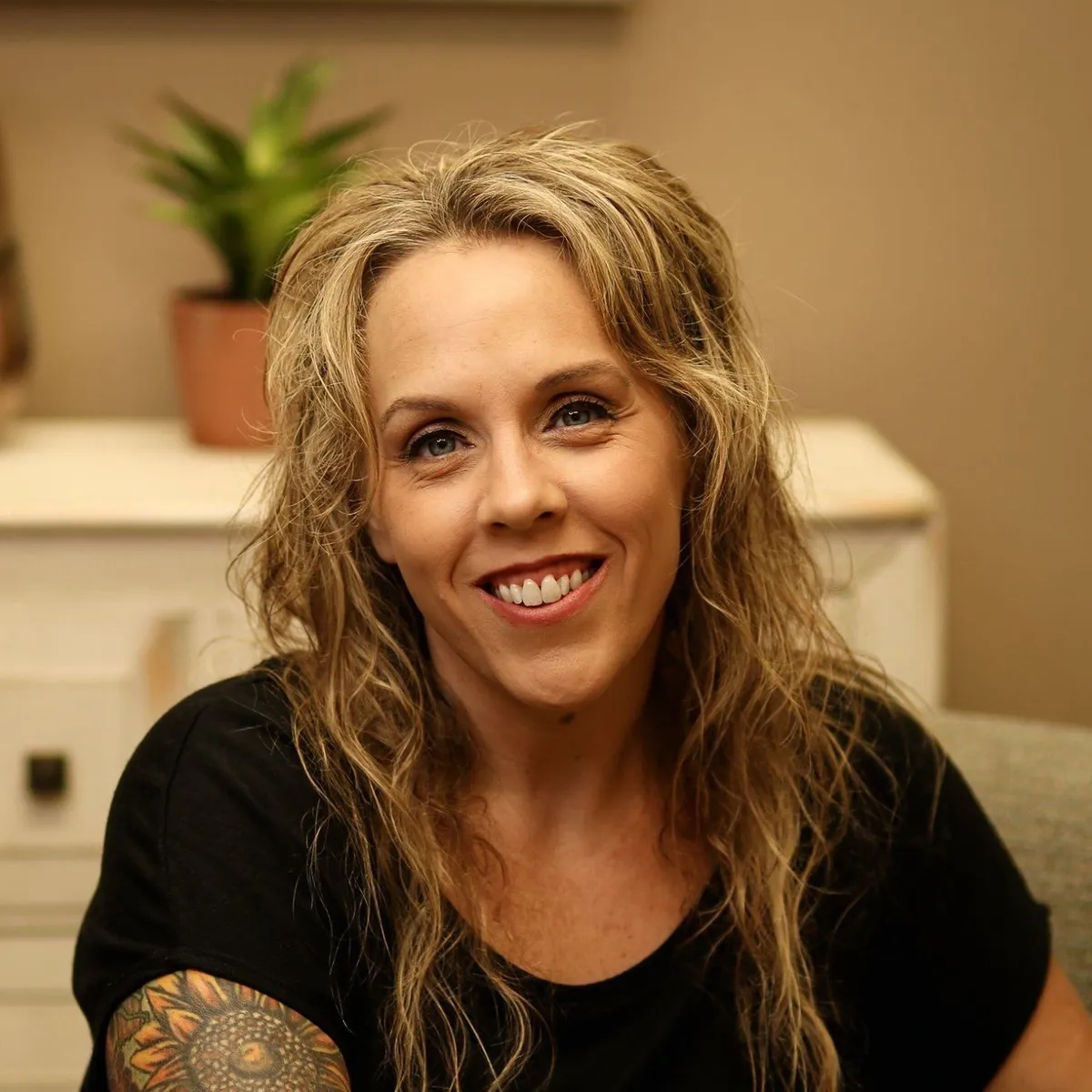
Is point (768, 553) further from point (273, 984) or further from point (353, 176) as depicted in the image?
point (353, 176)

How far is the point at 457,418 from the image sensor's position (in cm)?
104

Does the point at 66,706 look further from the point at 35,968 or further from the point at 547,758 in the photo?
the point at 547,758

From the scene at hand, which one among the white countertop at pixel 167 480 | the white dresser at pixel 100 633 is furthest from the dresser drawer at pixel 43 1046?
the white countertop at pixel 167 480

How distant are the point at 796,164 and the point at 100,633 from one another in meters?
1.17

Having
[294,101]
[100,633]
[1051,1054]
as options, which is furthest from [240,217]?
[1051,1054]

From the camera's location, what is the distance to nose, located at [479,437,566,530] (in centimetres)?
99

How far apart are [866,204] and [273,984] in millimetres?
1539

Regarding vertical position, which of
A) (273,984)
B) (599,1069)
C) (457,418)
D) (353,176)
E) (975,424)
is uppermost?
(353,176)

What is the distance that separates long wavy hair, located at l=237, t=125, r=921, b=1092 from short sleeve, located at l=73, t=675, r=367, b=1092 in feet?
0.12

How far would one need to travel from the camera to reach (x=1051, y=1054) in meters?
1.18

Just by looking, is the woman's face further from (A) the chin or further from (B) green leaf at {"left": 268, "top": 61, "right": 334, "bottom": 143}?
(B) green leaf at {"left": 268, "top": 61, "right": 334, "bottom": 143}

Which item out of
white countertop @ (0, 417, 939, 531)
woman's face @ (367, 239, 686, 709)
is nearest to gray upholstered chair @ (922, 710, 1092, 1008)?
A: white countertop @ (0, 417, 939, 531)

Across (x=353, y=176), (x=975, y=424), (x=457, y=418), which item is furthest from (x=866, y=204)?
(x=457, y=418)

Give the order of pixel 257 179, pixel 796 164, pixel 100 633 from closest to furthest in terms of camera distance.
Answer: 1. pixel 100 633
2. pixel 257 179
3. pixel 796 164
